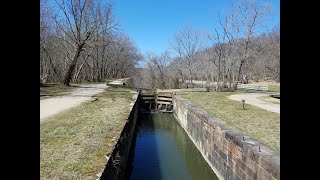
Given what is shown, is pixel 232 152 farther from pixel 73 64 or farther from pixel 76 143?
pixel 73 64

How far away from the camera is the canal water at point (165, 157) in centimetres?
967

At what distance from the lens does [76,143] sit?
6629 millimetres

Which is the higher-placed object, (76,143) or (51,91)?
(51,91)

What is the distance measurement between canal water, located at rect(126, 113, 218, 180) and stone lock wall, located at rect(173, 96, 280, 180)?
1.37ft

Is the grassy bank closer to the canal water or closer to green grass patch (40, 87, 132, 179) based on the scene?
the canal water

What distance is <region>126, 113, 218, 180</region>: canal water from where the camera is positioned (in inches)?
381

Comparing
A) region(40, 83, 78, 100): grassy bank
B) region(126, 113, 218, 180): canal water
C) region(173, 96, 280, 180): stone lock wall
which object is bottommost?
region(126, 113, 218, 180): canal water

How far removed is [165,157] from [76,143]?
5.74 m

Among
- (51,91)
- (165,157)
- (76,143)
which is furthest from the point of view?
(51,91)

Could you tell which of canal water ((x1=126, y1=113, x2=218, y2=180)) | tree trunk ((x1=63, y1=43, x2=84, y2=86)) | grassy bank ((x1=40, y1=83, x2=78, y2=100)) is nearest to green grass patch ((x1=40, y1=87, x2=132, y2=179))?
canal water ((x1=126, y1=113, x2=218, y2=180))

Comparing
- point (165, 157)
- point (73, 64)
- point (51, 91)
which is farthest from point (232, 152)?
point (73, 64)
